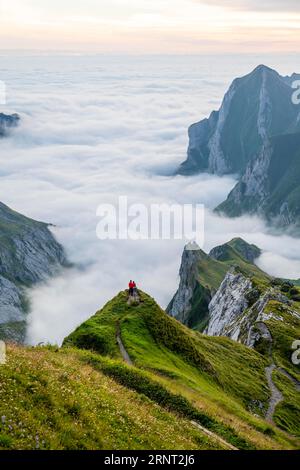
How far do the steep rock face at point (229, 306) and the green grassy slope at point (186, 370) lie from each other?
191 ft

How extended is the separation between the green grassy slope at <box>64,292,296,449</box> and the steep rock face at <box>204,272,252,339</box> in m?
58.3

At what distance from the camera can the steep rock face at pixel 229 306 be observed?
14188cm

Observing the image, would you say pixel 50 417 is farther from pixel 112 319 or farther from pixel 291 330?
pixel 291 330

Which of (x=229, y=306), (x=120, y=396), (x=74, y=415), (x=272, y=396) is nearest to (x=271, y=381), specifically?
(x=272, y=396)

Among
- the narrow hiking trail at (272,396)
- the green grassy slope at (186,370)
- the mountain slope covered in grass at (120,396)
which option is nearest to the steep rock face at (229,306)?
the narrow hiking trail at (272,396)

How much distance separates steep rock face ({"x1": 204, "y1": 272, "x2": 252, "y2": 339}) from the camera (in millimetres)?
141875

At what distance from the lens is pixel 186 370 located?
5450 cm

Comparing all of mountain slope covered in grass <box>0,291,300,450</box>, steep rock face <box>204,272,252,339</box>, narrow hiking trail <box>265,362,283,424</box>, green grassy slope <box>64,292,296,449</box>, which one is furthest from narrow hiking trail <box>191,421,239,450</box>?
steep rock face <box>204,272,252,339</box>

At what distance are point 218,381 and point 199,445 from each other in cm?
3477

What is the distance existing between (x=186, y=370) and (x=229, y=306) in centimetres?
10242

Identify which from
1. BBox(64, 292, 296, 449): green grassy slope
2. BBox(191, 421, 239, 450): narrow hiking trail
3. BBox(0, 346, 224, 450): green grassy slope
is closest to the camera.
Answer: BBox(0, 346, 224, 450): green grassy slope

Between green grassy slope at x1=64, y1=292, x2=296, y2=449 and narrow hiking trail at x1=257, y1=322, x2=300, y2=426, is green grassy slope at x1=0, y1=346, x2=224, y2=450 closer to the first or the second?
green grassy slope at x1=64, y1=292, x2=296, y2=449

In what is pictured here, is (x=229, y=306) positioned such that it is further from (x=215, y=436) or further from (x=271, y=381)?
(x=215, y=436)
